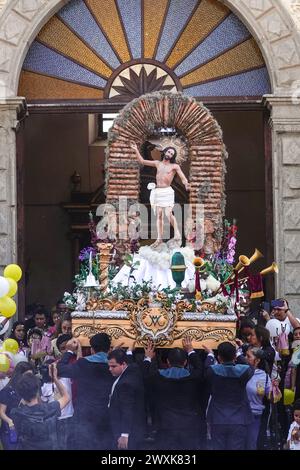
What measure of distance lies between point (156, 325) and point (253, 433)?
67.7 inches

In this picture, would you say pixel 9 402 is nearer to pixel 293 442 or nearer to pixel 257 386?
pixel 257 386

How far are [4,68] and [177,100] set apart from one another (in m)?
2.60

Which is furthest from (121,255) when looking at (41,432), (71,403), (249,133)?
(249,133)

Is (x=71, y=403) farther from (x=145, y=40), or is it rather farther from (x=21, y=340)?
(x=145, y=40)

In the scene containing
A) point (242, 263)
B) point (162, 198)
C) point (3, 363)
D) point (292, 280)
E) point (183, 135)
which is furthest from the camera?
point (292, 280)

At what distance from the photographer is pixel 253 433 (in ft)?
42.7

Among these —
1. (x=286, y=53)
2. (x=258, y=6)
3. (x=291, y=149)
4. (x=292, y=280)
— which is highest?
(x=258, y=6)

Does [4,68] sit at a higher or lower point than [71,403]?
higher

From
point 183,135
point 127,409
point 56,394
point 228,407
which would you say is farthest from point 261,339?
point 183,135

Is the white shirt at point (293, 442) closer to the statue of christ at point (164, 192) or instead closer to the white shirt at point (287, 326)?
the white shirt at point (287, 326)

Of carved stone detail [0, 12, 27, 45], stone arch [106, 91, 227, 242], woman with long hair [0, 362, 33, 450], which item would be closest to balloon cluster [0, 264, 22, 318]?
woman with long hair [0, 362, 33, 450]

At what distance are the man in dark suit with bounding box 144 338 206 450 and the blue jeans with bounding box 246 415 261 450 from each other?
1.51ft

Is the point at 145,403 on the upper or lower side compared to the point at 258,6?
lower

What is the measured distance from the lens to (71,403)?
13211 mm
